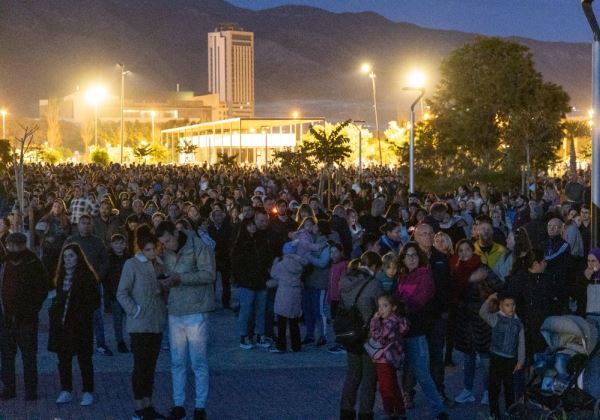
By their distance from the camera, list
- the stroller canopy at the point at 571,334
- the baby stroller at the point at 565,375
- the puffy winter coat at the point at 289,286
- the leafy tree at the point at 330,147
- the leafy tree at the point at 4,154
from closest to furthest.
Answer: the baby stroller at the point at 565,375 < the stroller canopy at the point at 571,334 < the puffy winter coat at the point at 289,286 < the leafy tree at the point at 330,147 < the leafy tree at the point at 4,154

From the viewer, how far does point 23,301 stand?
1045cm

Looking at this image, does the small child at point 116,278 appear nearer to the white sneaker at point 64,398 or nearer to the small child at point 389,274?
the white sneaker at point 64,398

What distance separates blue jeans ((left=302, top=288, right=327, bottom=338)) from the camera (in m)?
13.6

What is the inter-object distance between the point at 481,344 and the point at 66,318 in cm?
369

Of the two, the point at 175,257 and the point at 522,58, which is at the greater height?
the point at 522,58

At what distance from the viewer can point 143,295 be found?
946 centimetres

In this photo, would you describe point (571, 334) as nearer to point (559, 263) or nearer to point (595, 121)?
point (559, 263)

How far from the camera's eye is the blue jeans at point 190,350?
31.1 feet

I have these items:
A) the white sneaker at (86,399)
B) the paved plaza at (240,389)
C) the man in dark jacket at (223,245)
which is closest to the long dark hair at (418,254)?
the paved plaza at (240,389)

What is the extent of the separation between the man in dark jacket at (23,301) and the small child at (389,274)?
10.2 feet

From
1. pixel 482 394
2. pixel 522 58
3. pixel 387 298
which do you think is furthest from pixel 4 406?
pixel 522 58

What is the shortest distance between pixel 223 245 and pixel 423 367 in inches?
323

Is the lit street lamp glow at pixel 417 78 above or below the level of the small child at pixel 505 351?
above

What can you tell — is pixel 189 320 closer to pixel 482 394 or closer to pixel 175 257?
pixel 175 257
